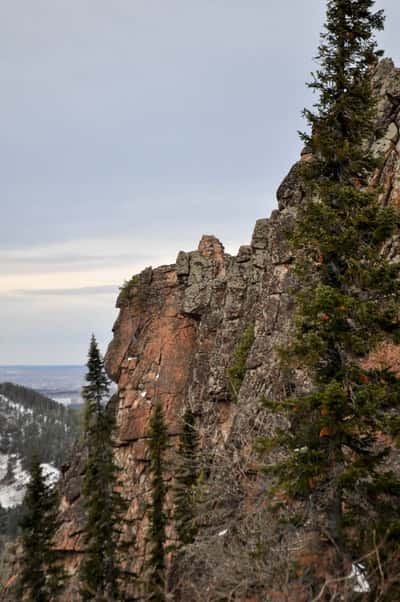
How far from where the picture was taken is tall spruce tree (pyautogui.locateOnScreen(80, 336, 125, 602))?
20.7 m

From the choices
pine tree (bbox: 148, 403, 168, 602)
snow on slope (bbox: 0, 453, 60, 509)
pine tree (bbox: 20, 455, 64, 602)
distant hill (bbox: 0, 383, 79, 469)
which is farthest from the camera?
distant hill (bbox: 0, 383, 79, 469)

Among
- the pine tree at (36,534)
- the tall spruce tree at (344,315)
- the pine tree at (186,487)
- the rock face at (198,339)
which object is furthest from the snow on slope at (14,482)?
the tall spruce tree at (344,315)

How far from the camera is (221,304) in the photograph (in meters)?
35.3

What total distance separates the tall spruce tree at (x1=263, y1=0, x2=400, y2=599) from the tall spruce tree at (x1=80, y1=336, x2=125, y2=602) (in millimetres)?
14616

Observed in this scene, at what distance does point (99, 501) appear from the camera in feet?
70.6

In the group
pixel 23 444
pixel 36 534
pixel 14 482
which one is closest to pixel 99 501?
pixel 36 534

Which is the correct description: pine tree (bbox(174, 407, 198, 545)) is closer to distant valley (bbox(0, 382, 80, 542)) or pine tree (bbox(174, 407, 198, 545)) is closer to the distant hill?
distant valley (bbox(0, 382, 80, 542))

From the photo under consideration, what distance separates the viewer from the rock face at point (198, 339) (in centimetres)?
2112

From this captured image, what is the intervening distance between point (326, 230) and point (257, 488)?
6.72 m

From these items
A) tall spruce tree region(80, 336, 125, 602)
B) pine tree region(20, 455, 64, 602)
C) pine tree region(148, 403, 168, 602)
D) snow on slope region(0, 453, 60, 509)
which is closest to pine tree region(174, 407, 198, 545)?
pine tree region(148, 403, 168, 602)

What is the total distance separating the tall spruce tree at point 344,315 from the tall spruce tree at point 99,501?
48.0 ft

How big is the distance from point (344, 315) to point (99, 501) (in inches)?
696

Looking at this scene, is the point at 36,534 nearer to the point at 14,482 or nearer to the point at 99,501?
the point at 99,501

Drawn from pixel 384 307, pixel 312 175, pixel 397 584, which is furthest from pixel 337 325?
pixel 397 584
